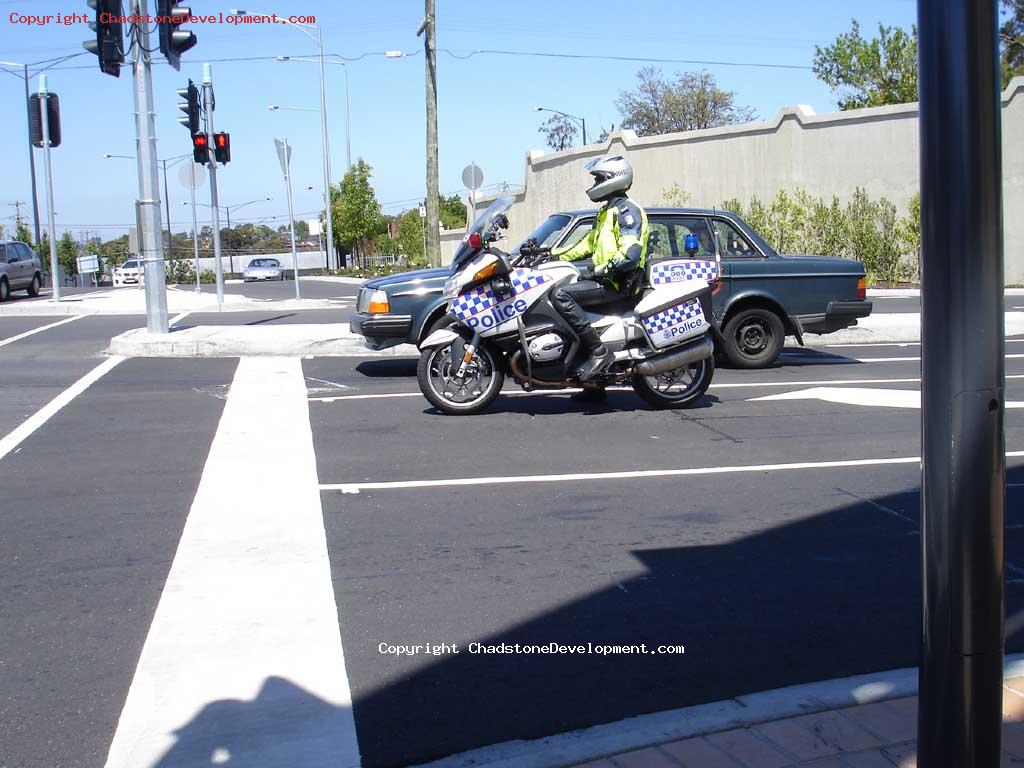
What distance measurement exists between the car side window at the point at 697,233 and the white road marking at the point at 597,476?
460cm

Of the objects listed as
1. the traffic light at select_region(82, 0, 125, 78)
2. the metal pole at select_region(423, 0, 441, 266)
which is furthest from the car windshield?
the metal pole at select_region(423, 0, 441, 266)

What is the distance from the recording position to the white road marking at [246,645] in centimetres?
359

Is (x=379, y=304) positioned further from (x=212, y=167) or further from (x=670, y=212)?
(x=212, y=167)

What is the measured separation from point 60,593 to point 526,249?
520cm

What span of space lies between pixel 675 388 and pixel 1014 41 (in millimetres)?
43969

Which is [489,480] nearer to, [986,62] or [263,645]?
[263,645]

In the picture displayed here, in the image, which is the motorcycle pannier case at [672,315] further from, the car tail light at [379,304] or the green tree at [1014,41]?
the green tree at [1014,41]

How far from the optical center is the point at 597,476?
7188mm

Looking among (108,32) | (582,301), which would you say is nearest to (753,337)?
(582,301)

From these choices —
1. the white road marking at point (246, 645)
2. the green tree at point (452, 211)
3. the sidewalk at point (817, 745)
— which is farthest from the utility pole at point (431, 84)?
the green tree at point (452, 211)

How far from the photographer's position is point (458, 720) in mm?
3768

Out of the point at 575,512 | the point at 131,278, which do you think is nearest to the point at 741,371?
the point at 575,512

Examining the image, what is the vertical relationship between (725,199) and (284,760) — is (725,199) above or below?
above

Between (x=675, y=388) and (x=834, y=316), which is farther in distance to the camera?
(x=834, y=316)
